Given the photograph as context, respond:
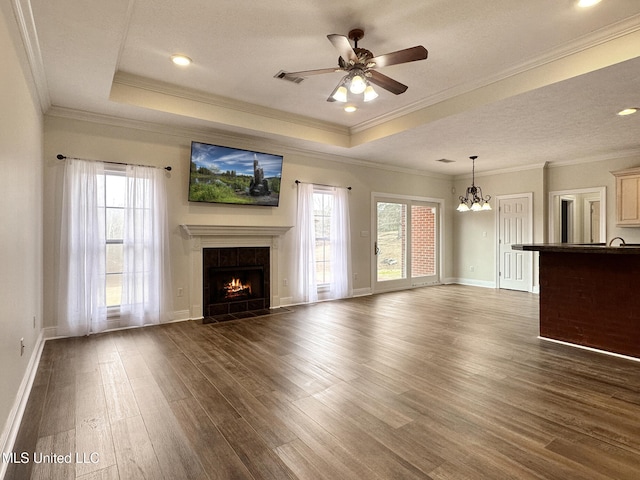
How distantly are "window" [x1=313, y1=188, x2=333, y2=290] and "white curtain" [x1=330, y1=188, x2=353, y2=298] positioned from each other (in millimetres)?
79

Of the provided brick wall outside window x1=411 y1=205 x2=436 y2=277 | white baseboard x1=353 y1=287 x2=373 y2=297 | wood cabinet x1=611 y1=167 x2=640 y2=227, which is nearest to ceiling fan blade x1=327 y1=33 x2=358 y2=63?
white baseboard x1=353 y1=287 x2=373 y2=297

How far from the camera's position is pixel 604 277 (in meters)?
3.56

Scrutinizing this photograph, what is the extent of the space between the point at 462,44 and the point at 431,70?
21.4 inches

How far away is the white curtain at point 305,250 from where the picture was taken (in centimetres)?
602

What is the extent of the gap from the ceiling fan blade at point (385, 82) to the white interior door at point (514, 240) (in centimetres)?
553

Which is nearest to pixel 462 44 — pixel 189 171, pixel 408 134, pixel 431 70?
pixel 431 70

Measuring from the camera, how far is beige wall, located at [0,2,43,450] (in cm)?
201

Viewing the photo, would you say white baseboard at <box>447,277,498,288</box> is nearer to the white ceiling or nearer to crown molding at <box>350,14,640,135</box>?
the white ceiling

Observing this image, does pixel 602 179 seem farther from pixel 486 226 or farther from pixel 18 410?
pixel 18 410

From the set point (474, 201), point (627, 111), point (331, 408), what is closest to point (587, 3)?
point (627, 111)

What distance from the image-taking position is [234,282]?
18.1 ft

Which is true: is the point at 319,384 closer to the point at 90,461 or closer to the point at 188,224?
the point at 90,461

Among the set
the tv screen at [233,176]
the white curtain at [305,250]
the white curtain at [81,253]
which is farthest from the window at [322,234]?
the white curtain at [81,253]

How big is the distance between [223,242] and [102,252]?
1608 mm
